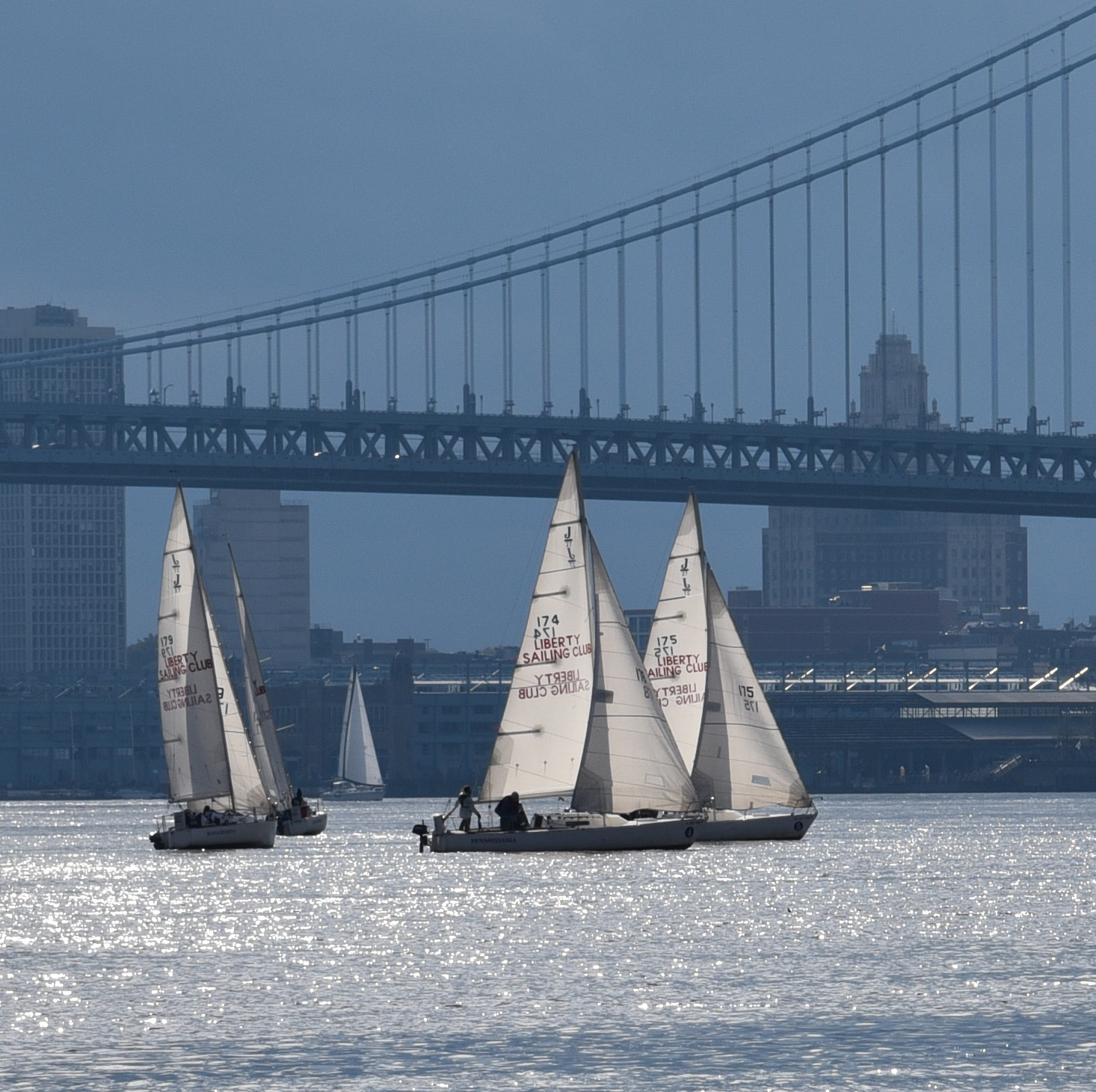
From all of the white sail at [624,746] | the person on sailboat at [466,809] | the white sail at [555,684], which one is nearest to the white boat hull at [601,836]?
the white sail at [624,746]

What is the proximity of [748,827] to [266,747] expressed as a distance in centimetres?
1445

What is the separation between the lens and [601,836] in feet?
158

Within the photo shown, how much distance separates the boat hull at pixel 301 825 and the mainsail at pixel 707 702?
11319 millimetres

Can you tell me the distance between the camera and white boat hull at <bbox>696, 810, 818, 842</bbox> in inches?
2039

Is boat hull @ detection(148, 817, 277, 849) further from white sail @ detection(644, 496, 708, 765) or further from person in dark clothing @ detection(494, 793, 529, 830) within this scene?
white sail @ detection(644, 496, 708, 765)

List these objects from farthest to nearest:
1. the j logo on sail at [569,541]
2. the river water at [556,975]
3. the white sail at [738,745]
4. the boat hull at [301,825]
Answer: the boat hull at [301,825], the white sail at [738,745], the j logo on sail at [569,541], the river water at [556,975]

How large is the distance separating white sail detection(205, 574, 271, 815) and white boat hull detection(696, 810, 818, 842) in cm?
924

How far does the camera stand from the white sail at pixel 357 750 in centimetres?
10644

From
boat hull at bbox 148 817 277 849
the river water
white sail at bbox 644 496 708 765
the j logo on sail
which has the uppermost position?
the j logo on sail

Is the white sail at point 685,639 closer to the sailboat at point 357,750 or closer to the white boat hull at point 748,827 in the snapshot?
the white boat hull at point 748,827

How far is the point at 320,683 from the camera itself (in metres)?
151

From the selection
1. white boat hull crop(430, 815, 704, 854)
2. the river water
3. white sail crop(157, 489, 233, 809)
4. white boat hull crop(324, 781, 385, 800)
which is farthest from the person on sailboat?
white boat hull crop(324, 781, 385, 800)

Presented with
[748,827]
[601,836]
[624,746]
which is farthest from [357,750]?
[624,746]

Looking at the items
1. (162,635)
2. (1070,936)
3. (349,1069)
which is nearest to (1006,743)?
(162,635)
